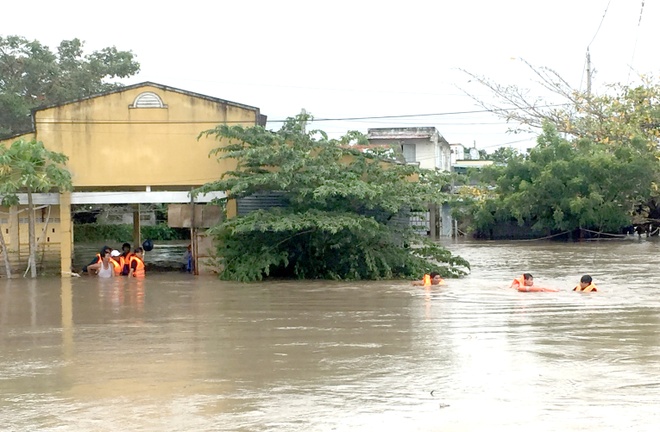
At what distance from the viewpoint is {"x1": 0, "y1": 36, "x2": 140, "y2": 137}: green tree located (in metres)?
43.4

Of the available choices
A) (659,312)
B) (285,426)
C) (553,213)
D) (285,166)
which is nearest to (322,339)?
(285,426)

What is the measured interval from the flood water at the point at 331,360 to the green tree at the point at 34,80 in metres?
26.6

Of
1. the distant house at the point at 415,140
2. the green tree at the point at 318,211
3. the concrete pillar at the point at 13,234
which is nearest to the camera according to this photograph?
the green tree at the point at 318,211

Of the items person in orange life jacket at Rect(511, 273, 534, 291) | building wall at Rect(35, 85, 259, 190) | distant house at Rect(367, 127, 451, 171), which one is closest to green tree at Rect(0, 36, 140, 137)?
distant house at Rect(367, 127, 451, 171)

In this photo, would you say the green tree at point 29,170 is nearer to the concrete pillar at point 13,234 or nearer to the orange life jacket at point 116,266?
the orange life jacket at point 116,266

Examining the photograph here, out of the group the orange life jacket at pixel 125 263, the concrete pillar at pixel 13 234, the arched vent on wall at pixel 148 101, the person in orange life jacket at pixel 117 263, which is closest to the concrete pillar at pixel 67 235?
the person in orange life jacket at pixel 117 263

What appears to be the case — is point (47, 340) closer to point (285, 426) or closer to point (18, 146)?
point (285, 426)

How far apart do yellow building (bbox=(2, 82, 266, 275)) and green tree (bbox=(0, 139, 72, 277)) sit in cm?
104

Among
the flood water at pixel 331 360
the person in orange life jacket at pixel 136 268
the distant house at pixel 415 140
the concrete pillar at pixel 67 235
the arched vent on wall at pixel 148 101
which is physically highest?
the distant house at pixel 415 140

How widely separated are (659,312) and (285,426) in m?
9.65

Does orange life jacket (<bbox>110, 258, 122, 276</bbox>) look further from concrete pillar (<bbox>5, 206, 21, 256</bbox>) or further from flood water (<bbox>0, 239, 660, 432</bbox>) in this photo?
concrete pillar (<bbox>5, 206, 21, 256</bbox>)

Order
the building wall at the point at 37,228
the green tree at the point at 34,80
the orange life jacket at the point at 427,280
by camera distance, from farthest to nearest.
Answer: the green tree at the point at 34,80, the building wall at the point at 37,228, the orange life jacket at the point at 427,280

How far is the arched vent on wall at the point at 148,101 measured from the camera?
23.3 m

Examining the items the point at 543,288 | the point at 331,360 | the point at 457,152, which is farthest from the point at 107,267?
the point at 457,152
